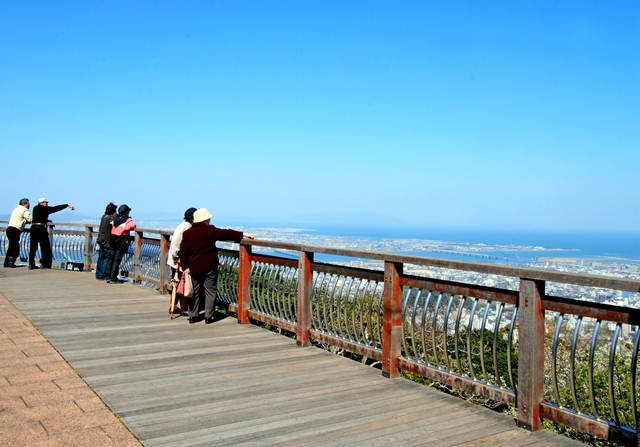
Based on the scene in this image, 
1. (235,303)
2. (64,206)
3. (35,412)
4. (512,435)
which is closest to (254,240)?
(235,303)

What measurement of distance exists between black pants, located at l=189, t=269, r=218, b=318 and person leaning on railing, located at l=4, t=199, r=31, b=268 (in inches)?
430

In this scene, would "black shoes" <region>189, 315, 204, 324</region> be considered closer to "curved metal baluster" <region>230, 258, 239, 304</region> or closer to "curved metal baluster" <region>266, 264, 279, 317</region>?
"curved metal baluster" <region>230, 258, 239, 304</region>

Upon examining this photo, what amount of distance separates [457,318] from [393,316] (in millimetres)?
864

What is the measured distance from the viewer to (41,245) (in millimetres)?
17781

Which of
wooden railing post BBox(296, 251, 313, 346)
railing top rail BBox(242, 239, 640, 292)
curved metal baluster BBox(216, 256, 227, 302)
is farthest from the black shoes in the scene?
railing top rail BBox(242, 239, 640, 292)

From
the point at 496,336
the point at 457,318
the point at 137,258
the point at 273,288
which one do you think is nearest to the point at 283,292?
the point at 273,288

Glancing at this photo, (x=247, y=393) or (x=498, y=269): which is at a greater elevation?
(x=498, y=269)

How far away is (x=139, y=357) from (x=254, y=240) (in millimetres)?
2467

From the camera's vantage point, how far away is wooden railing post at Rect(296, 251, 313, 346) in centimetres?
742

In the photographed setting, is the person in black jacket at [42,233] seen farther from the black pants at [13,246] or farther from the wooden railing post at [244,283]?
the wooden railing post at [244,283]

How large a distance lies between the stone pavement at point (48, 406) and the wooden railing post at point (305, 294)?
264 centimetres

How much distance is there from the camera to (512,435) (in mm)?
4375

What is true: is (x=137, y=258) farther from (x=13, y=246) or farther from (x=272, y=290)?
(x=272, y=290)

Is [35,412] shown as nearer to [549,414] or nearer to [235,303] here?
[549,414]
